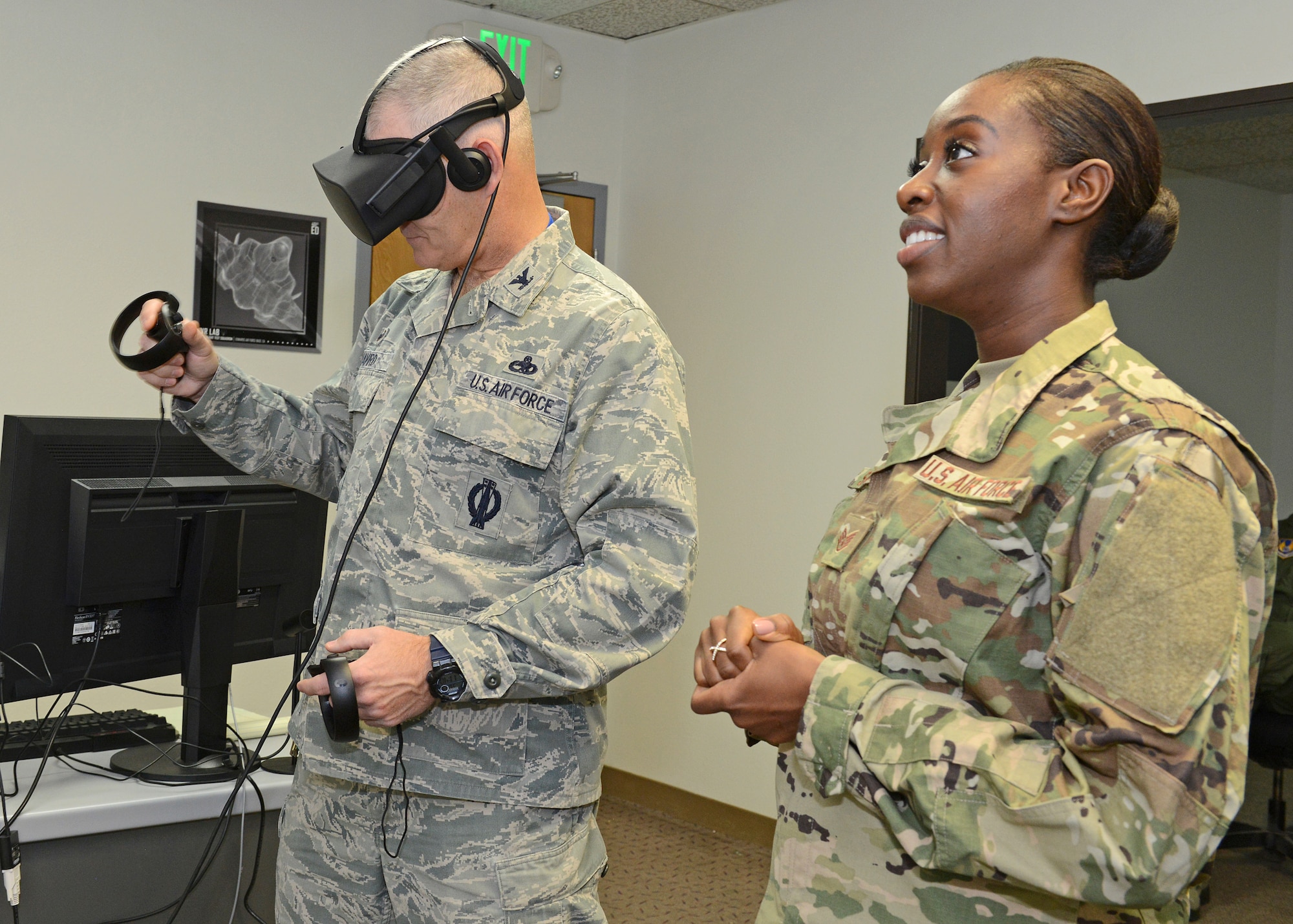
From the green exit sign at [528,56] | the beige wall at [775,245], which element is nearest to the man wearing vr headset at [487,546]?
the beige wall at [775,245]

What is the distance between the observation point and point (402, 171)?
1460 millimetres

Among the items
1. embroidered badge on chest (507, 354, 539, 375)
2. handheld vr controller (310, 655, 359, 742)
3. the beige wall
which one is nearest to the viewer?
handheld vr controller (310, 655, 359, 742)

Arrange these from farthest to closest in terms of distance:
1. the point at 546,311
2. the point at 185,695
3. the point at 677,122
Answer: the point at 677,122 < the point at 185,695 < the point at 546,311

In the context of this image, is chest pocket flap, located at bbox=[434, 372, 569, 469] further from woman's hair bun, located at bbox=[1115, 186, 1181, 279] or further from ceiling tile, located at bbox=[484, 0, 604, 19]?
ceiling tile, located at bbox=[484, 0, 604, 19]

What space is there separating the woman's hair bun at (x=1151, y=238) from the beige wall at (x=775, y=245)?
2.09 meters

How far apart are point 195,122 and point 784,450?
6.40 ft

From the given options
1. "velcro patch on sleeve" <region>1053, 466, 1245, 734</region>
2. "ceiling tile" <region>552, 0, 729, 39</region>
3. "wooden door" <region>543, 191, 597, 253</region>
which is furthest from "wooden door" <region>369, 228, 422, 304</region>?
"velcro patch on sleeve" <region>1053, 466, 1245, 734</region>

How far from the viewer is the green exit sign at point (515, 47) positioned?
12.3 feet

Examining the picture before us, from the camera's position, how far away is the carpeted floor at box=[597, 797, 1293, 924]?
2.99 m

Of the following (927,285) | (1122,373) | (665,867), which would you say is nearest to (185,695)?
(927,285)

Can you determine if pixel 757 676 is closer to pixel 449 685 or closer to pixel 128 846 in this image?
pixel 449 685

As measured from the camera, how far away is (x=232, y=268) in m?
3.37

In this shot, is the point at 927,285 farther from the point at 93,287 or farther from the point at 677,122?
the point at 677,122

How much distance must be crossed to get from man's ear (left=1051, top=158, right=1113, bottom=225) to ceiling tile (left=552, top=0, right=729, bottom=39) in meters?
2.97
